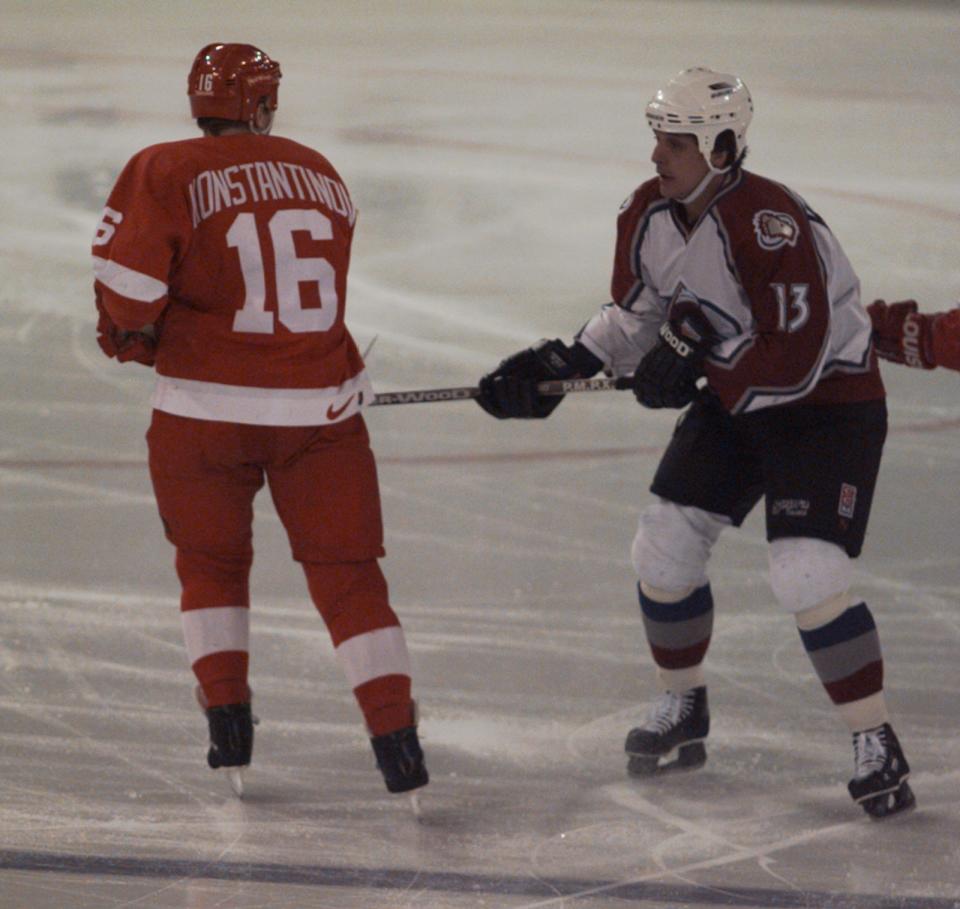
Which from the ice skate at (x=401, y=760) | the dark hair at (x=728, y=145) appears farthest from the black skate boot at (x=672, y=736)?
the dark hair at (x=728, y=145)

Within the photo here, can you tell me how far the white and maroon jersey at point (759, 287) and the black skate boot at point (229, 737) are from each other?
0.93 metres

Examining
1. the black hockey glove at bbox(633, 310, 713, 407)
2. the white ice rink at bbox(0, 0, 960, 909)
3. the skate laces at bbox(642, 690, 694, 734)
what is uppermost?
the black hockey glove at bbox(633, 310, 713, 407)

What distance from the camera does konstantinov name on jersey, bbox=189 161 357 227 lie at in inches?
107

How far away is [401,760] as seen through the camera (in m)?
2.79

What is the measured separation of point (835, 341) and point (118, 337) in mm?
1150

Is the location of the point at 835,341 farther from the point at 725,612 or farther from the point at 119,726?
the point at 119,726

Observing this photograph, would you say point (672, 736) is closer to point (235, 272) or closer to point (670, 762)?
point (670, 762)

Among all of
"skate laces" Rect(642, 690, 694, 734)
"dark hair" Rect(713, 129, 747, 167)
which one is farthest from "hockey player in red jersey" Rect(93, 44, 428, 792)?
"dark hair" Rect(713, 129, 747, 167)

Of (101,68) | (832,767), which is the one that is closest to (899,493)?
(832,767)

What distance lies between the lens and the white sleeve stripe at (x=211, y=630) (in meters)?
2.87

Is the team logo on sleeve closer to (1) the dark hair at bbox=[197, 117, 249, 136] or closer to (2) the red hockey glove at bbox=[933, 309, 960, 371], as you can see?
(2) the red hockey glove at bbox=[933, 309, 960, 371]

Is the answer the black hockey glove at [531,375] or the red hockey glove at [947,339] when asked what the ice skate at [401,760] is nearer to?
the black hockey glove at [531,375]

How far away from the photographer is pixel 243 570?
2.93m

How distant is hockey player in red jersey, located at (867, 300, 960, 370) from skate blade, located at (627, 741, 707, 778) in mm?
761
